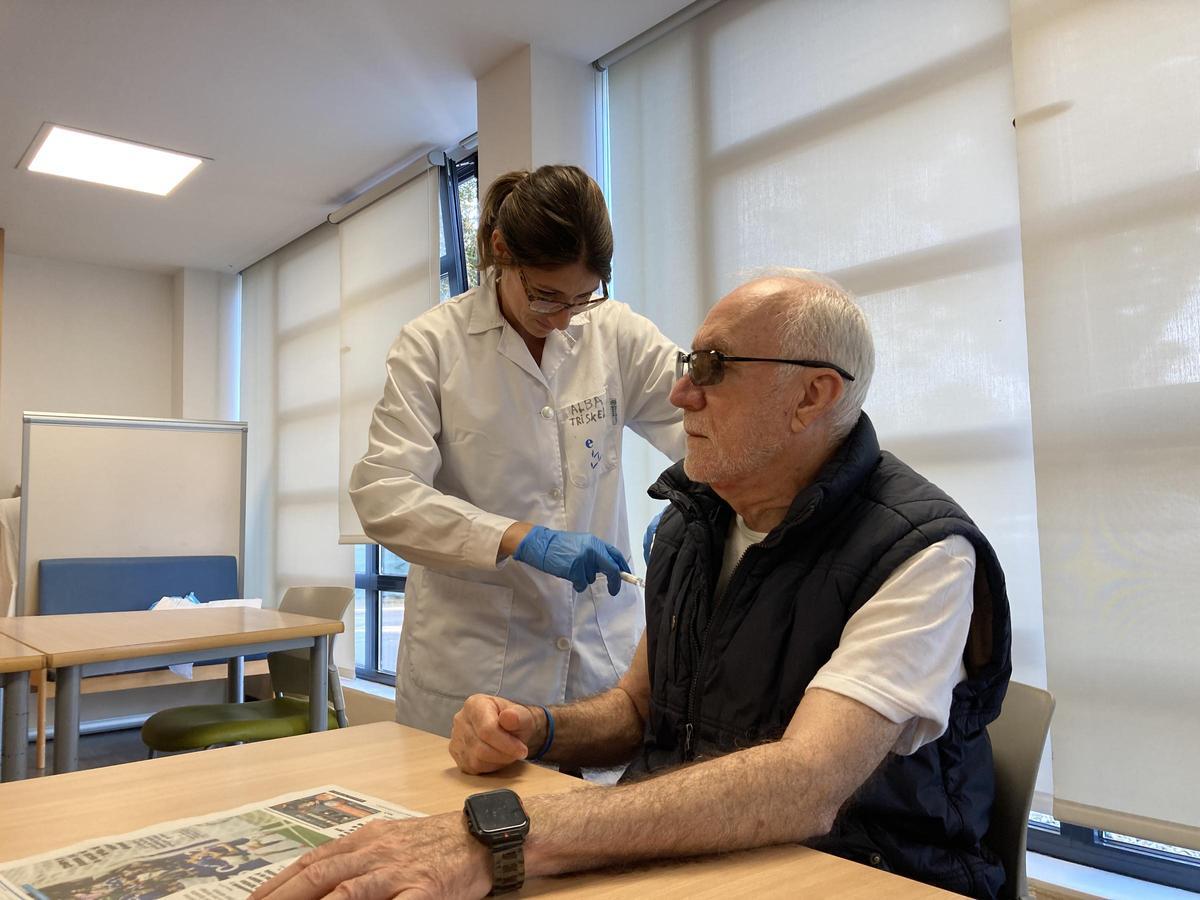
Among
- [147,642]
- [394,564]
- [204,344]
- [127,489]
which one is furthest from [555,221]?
[204,344]

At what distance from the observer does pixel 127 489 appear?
16.6 feet

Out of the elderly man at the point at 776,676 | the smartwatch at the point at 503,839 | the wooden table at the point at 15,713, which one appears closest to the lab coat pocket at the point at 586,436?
the elderly man at the point at 776,676

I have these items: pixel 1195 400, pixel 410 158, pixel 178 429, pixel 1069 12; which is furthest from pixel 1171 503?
pixel 178 429

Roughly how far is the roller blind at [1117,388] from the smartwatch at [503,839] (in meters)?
1.70

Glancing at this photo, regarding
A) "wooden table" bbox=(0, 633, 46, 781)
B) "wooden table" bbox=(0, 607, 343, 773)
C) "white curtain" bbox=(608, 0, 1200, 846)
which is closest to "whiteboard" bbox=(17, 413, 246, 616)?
"wooden table" bbox=(0, 607, 343, 773)

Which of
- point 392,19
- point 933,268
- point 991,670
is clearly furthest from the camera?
point 392,19

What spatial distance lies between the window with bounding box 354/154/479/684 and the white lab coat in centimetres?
261

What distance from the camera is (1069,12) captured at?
2.11m

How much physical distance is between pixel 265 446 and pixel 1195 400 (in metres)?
5.16

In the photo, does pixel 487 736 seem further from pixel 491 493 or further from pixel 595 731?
pixel 491 493

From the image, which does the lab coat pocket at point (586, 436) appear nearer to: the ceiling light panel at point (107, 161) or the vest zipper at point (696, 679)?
the vest zipper at point (696, 679)

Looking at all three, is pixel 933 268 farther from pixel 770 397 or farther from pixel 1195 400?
pixel 770 397

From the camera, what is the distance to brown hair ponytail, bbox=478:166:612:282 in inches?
63.8

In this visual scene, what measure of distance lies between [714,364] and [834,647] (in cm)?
41
